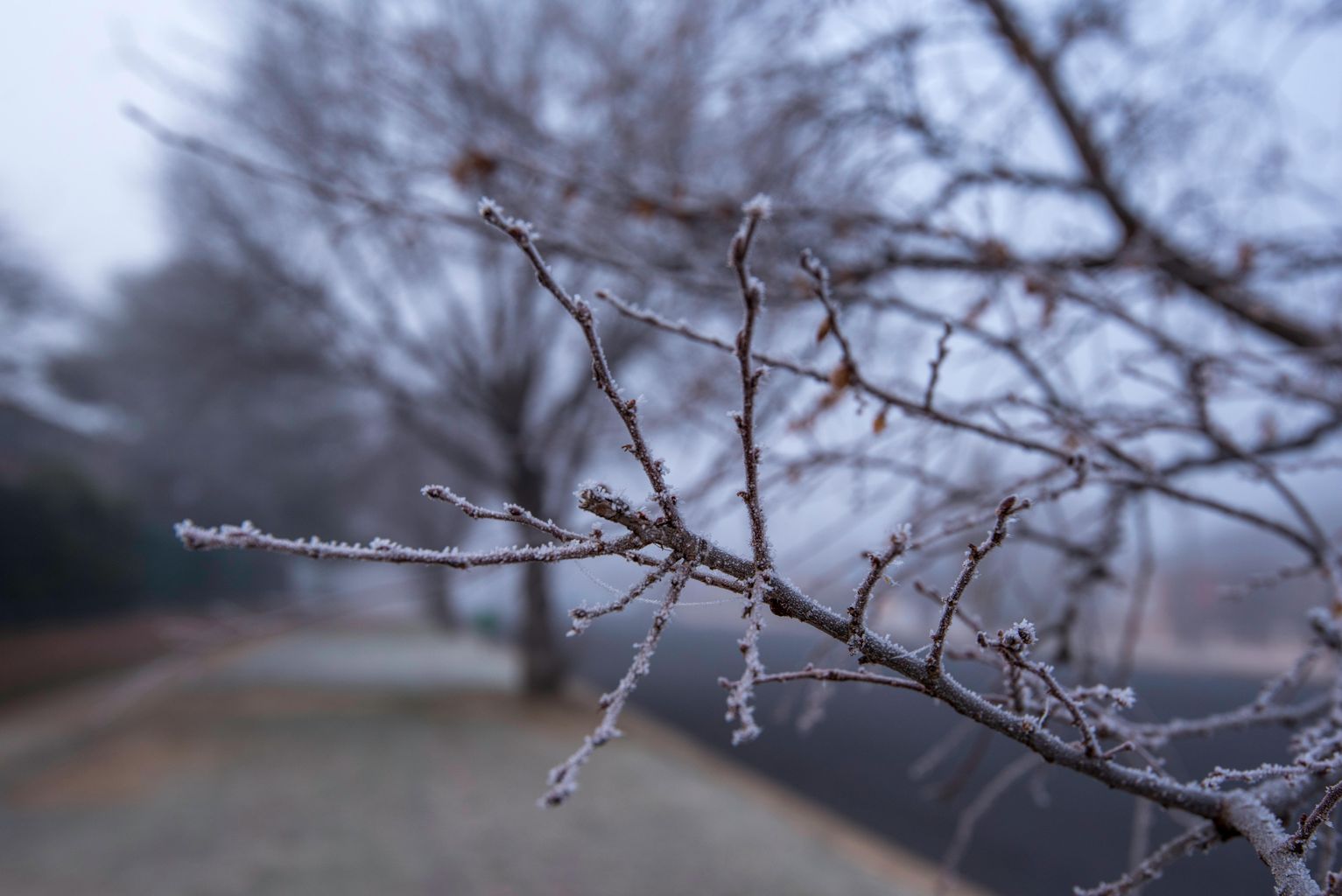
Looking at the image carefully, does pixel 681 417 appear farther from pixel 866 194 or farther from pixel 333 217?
pixel 333 217

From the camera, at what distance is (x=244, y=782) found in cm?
812

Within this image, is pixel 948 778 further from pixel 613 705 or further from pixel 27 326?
pixel 27 326

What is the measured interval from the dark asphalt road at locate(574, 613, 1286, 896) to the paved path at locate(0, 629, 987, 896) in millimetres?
503

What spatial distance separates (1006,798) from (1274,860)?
7.77 metres

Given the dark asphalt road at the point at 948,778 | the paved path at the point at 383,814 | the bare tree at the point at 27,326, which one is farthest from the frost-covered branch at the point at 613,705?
the bare tree at the point at 27,326

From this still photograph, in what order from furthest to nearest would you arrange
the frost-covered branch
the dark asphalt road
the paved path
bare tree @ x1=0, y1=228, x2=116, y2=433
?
bare tree @ x1=0, y1=228, x2=116, y2=433 < the paved path < the dark asphalt road < the frost-covered branch

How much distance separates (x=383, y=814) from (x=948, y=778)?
4963 millimetres

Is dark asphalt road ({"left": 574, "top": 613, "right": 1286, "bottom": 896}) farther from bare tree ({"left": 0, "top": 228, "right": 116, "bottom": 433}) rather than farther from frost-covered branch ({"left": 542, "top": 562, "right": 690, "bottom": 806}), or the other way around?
bare tree ({"left": 0, "top": 228, "right": 116, "bottom": 433})

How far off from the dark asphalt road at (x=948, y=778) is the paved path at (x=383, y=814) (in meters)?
0.50

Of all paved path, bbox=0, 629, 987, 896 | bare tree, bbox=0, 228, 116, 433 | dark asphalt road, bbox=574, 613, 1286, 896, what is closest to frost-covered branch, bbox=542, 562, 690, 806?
dark asphalt road, bbox=574, 613, 1286, 896

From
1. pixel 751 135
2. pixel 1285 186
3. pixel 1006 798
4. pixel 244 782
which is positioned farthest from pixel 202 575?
pixel 1285 186

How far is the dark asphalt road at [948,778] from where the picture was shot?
14.8ft

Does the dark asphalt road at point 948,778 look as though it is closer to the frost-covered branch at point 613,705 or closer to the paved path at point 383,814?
the paved path at point 383,814

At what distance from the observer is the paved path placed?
610 cm
